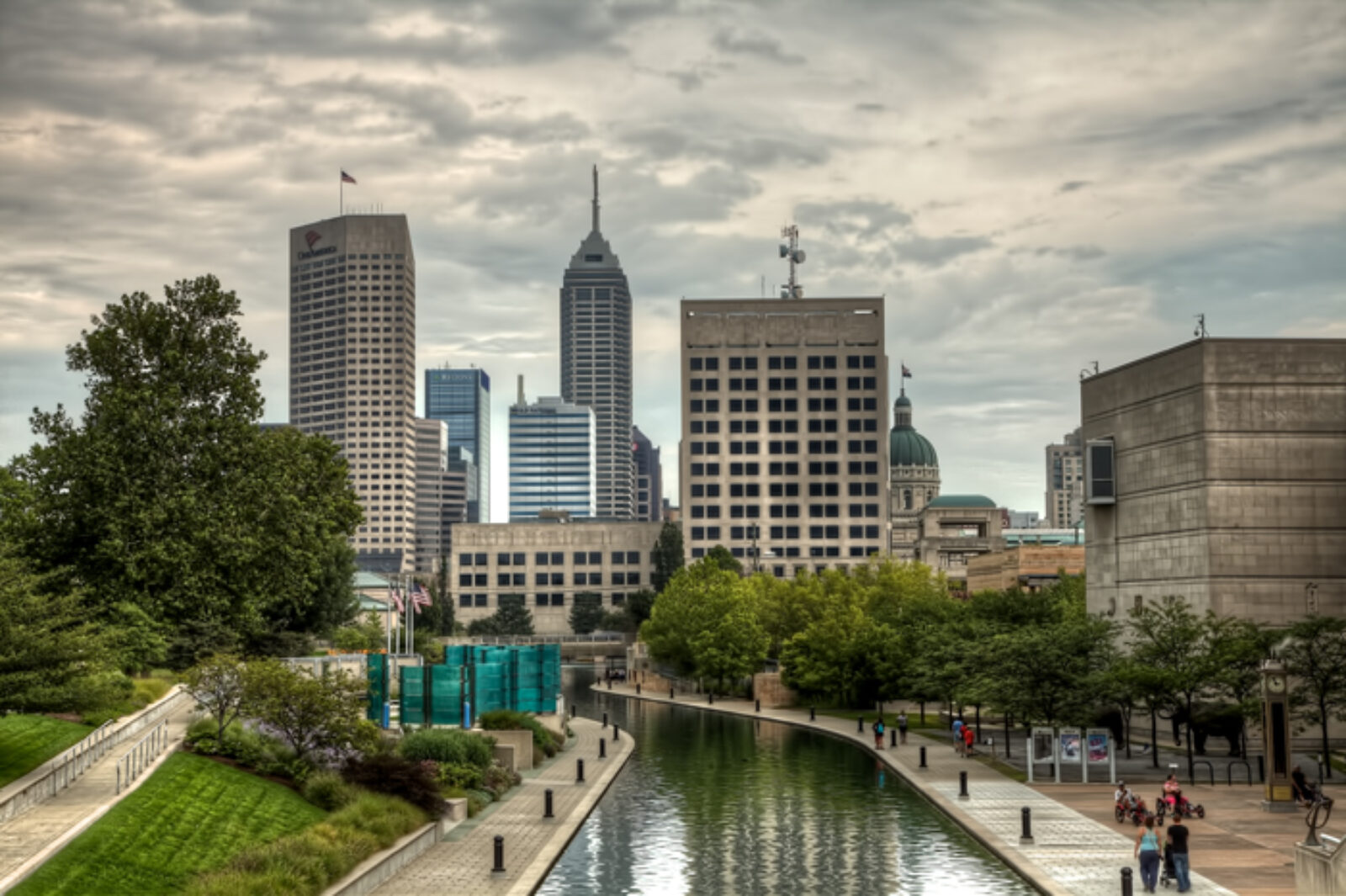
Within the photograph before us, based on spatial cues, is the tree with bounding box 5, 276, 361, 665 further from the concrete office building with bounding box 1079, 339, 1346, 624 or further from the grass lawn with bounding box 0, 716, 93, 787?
the concrete office building with bounding box 1079, 339, 1346, 624

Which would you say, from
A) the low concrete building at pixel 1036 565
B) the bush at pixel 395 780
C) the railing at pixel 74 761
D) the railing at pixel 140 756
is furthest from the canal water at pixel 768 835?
the low concrete building at pixel 1036 565

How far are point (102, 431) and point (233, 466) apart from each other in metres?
5.00

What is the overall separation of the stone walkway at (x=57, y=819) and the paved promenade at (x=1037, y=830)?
20.1 m

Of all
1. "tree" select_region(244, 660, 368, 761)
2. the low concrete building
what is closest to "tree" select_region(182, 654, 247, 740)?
"tree" select_region(244, 660, 368, 761)

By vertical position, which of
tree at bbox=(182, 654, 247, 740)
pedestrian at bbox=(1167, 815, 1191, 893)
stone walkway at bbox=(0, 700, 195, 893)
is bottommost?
pedestrian at bbox=(1167, 815, 1191, 893)

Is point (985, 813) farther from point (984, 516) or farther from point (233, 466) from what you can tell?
point (984, 516)

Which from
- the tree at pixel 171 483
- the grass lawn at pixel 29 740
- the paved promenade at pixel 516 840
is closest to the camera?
the paved promenade at pixel 516 840

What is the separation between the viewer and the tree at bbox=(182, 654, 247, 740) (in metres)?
38.7

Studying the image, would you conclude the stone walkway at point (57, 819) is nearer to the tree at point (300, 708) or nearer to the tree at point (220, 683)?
the tree at point (220, 683)

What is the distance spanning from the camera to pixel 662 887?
32594mm

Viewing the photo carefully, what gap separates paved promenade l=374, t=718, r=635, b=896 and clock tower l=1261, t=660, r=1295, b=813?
2022cm

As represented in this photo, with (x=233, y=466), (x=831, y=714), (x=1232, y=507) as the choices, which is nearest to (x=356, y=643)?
(x=831, y=714)

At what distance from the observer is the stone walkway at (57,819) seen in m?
27.0

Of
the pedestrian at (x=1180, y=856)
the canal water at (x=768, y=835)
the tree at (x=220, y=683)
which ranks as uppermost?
the tree at (x=220, y=683)
